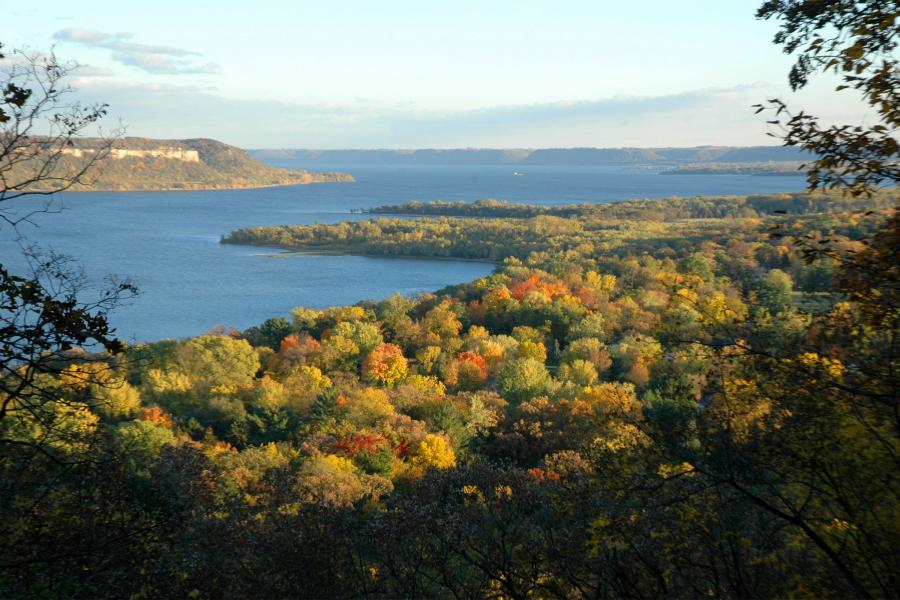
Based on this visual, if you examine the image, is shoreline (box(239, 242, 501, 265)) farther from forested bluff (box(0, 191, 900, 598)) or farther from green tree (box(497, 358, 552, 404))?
forested bluff (box(0, 191, 900, 598))

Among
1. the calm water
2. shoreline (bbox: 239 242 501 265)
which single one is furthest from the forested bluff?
shoreline (bbox: 239 242 501 265)

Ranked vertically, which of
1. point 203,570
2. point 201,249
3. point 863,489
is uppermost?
point 863,489

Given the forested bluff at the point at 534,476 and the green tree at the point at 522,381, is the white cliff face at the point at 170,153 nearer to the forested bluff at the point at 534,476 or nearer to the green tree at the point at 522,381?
the green tree at the point at 522,381

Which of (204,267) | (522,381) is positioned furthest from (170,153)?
(522,381)

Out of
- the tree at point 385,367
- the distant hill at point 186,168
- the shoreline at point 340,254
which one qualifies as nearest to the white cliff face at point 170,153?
the distant hill at point 186,168

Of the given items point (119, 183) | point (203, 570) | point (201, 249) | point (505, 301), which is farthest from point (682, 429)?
point (119, 183)

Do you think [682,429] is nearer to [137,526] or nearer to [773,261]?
[137,526]

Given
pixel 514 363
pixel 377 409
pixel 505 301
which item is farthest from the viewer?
pixel 505 301
